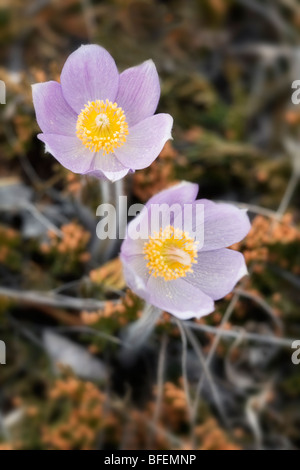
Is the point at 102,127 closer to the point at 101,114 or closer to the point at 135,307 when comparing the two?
the point at 101,114

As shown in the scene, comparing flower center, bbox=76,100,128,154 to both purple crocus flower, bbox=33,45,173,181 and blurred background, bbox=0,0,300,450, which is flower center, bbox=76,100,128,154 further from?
blurred background, bbox=0,0,300,450

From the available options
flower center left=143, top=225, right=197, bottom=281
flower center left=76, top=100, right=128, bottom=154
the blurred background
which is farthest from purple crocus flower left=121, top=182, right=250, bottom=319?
flower center left=76, top=100, right=128, bottom=154

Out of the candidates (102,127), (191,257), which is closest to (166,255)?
(191,257)

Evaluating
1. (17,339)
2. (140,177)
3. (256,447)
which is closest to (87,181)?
(140,177)

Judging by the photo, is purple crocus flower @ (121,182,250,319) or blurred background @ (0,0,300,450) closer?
purple crocus flower @ (121,182,250,319)

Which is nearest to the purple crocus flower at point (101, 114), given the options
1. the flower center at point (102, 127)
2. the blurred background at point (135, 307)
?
the flower center at point (102, 127)

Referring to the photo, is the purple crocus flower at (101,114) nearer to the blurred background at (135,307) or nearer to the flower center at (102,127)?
the flower center at (102,127)
